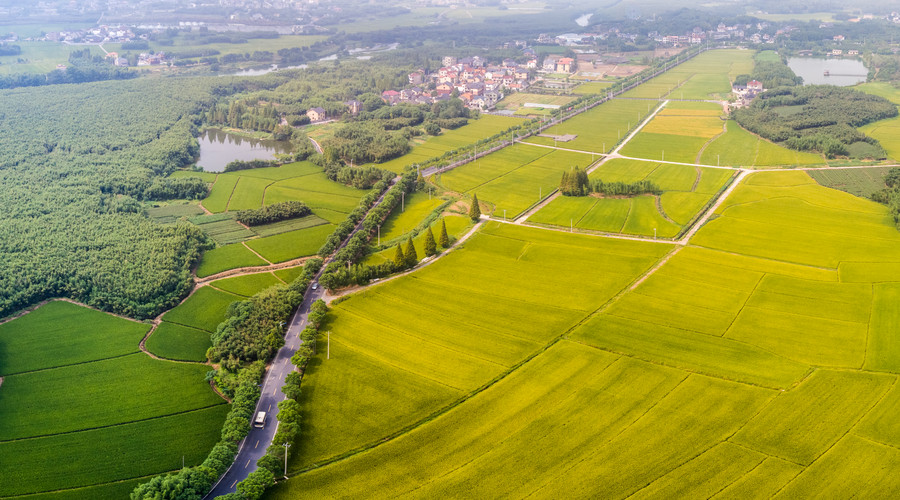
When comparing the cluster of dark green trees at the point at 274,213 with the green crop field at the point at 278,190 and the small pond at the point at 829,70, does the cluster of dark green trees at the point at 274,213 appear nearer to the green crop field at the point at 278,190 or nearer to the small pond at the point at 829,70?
the green crop field at the point at 278,190

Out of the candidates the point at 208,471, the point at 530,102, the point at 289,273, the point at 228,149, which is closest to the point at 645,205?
the point at 289,273

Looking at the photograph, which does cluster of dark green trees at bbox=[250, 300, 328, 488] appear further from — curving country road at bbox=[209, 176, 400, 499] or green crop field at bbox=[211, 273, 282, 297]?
green crop field at bbox=[211, 273, 282, 297]

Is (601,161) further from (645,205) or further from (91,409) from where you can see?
(91,409)

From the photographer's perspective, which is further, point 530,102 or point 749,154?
point 530,102

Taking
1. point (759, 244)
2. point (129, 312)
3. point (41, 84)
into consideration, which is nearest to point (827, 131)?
point (759, 244)

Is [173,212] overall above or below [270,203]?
below

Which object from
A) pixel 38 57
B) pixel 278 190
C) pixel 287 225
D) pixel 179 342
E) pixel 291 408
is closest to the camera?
pixel 291 408
